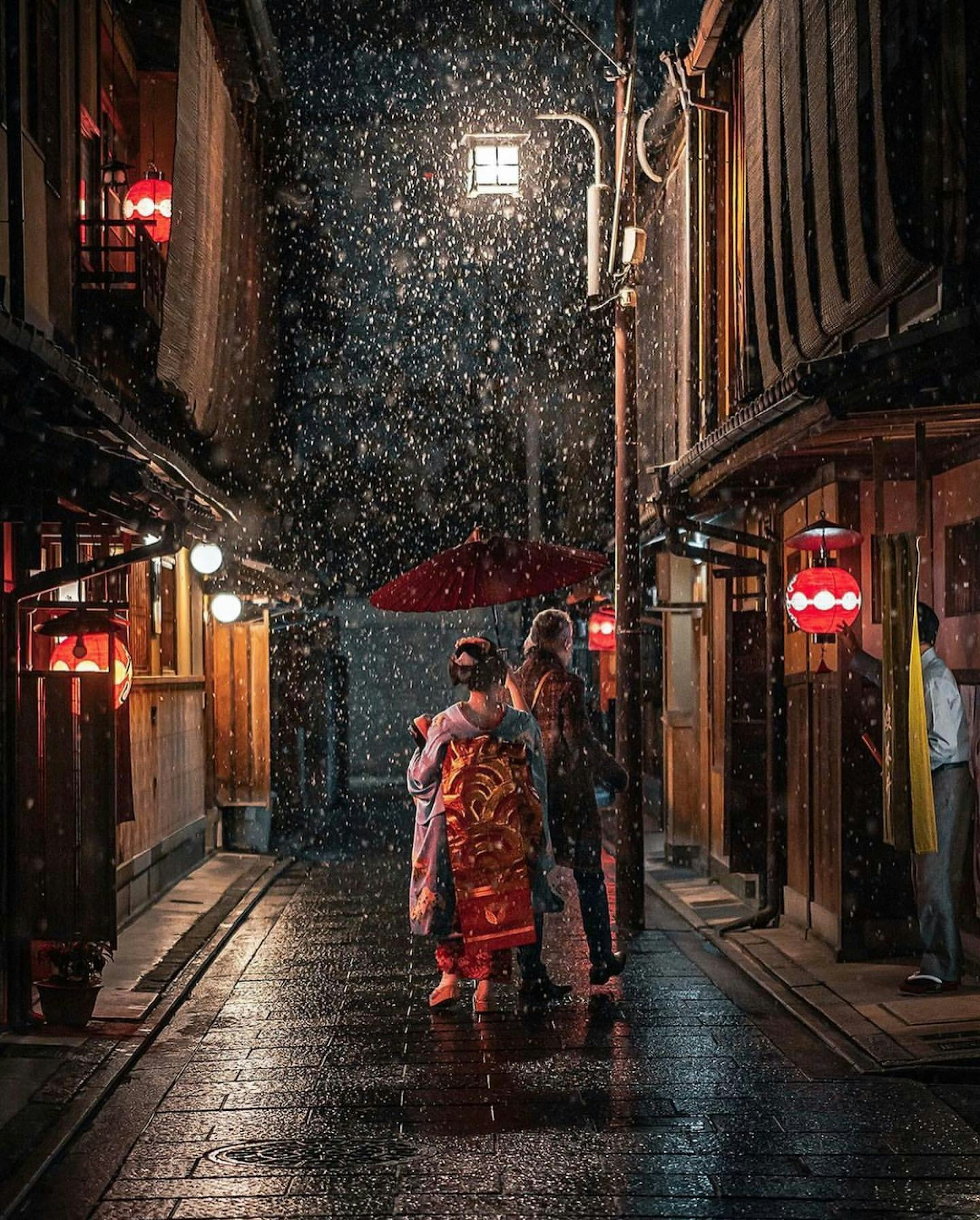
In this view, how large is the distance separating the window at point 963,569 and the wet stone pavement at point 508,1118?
3670 millimetres

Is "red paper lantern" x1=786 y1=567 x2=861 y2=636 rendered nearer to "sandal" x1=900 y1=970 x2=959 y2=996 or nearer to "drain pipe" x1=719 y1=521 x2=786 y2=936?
"drain pipe" x1=719 y1=521 x2=786 y2=936

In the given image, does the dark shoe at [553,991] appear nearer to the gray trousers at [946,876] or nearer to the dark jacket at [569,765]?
the dark jacket at [569,765]

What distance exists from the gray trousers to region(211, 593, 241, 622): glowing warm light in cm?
1419

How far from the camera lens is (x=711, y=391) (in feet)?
66.5

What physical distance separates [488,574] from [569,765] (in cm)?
177

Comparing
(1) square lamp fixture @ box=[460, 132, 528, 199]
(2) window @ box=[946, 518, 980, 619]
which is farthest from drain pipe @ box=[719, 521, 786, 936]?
(1) square lamp fixture @ box=[460, 132, 528, 199]

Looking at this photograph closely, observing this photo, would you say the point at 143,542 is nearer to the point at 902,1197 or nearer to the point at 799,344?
the point at 799,344

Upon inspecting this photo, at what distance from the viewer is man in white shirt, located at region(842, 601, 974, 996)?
459 inches

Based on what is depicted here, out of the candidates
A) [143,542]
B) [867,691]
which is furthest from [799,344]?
[143,542]

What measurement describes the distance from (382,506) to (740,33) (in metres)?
27.5

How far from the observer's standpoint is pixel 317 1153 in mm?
8062

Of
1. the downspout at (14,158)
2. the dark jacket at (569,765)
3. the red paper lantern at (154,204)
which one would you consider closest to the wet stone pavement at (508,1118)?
the dark jacket at (569,765)

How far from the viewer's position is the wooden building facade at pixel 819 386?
456 inches

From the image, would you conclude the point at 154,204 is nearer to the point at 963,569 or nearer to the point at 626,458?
the point at 626,458
